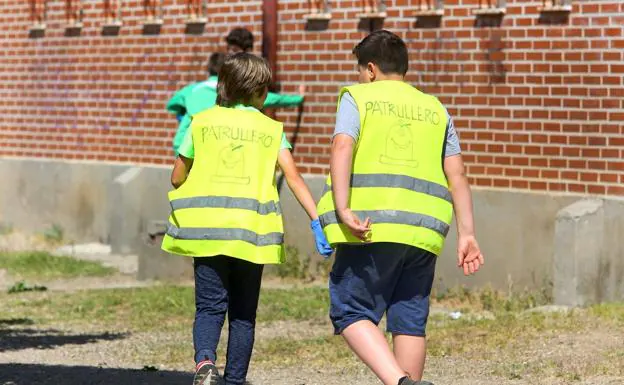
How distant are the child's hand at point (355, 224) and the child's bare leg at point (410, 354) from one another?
1.78ft

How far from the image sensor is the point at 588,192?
13031mm

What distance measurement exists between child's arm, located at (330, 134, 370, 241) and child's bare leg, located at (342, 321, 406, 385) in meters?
0.39

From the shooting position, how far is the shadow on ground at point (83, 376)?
942 centimetres

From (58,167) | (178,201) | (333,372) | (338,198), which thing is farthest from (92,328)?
(58,167)

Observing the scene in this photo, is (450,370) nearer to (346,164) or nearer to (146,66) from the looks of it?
(346,164)

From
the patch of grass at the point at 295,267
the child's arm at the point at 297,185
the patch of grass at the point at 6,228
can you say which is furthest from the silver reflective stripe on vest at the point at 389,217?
the patch of grass at the point at 6,228

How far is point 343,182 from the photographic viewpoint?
7.11m

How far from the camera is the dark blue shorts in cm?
725

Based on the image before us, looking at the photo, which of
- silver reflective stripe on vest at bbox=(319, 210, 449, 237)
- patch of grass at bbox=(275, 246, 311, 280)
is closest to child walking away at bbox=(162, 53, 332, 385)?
silver reflective stripe on vest at bbox=(319, 210, 449, 237)

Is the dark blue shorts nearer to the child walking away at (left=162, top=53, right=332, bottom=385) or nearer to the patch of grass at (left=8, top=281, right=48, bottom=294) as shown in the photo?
the child walking away at (left=162, top=53, right=332, bottom=385)

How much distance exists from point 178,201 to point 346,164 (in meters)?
1.20

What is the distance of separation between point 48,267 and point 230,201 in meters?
9.42

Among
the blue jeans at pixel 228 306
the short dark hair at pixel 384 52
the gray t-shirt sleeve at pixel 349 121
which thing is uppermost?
the short dark hair at pixel 384 52

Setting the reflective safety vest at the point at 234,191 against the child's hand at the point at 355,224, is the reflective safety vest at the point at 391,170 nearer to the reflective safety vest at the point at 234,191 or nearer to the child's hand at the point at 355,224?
the child's hand at the point at 355,224
